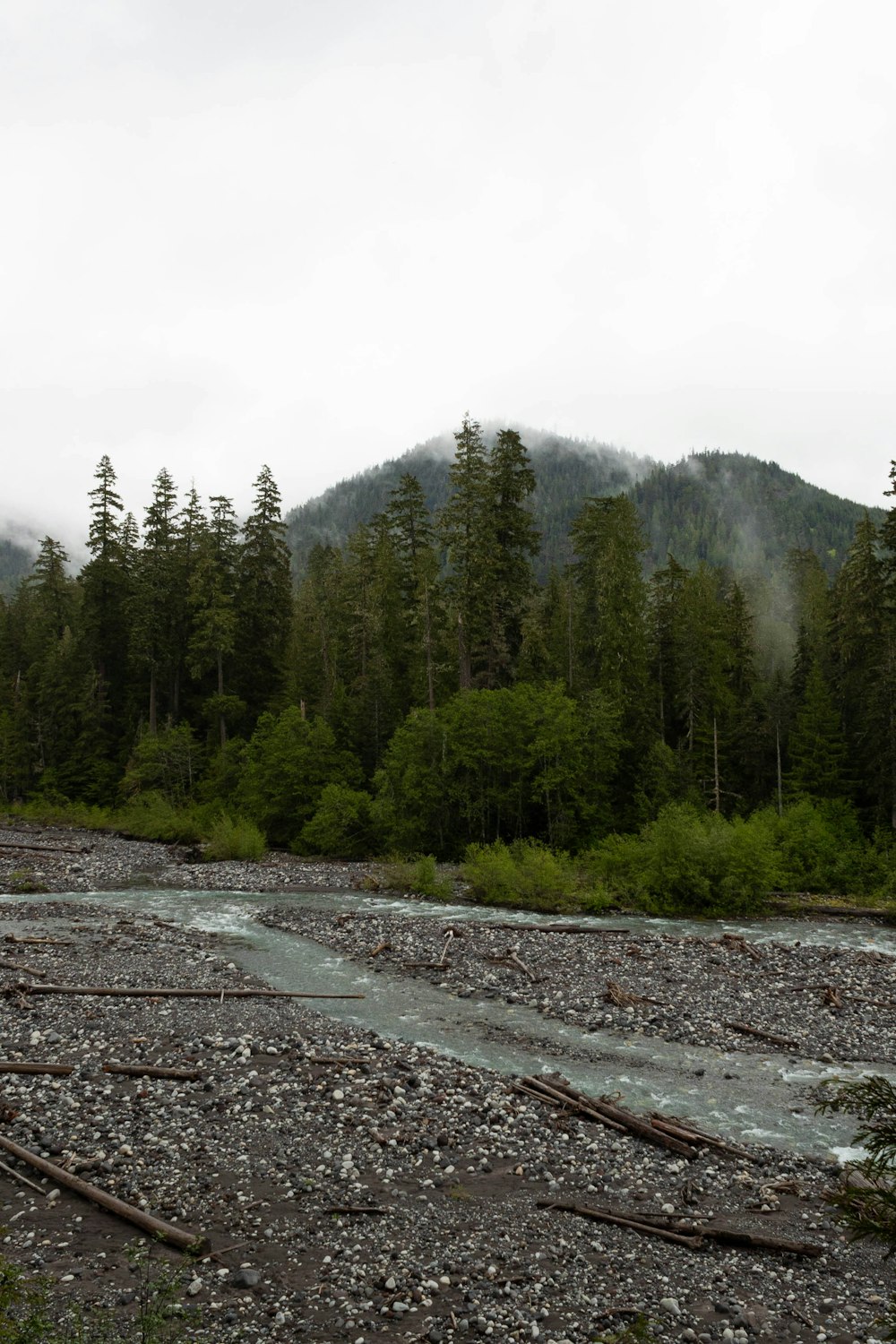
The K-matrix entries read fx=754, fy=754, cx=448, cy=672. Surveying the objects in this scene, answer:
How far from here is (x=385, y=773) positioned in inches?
1501

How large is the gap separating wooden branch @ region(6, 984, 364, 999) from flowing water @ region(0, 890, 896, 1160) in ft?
2.62

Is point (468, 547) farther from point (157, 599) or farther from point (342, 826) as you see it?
point (157, 599)

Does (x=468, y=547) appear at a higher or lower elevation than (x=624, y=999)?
higher

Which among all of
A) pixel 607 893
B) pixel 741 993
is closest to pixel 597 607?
pixel 607 893

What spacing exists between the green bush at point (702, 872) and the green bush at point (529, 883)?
173 centimetres

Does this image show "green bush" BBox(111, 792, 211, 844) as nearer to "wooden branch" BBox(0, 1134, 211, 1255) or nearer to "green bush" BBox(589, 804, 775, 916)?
"green bush" BBox(589, 804, 775, 916)

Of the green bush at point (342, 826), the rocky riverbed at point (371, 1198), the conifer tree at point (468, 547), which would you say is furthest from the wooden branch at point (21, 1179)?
the conifer tree at point (468, 547)

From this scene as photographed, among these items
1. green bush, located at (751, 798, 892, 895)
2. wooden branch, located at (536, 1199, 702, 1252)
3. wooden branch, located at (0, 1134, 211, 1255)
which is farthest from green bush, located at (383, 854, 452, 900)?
wooden branch, located at (0, 1134, 211, 1255)

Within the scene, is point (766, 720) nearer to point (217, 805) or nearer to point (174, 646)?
point (217, 805)

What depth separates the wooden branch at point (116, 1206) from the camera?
7820 mm

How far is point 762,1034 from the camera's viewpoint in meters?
15.3

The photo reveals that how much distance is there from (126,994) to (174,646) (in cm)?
4121

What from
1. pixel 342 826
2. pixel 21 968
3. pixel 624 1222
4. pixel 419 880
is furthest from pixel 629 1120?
pixel 342 826

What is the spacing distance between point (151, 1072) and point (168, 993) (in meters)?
4.66
